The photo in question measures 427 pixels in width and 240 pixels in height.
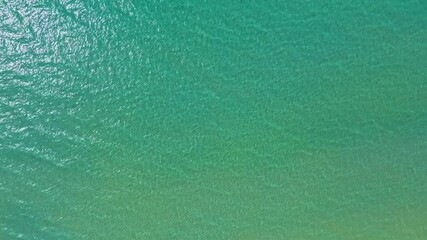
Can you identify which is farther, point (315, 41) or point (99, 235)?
point (315, 41)

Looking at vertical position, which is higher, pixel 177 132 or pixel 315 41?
pixel 315 41

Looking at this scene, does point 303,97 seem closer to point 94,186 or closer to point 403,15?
point 403,15

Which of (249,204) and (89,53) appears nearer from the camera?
(249,204)

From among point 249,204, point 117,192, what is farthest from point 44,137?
point 249,204

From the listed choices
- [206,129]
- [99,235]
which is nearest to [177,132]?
[206,129]

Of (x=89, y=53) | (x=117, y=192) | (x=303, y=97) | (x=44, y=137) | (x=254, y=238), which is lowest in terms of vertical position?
(x=254, y=238)

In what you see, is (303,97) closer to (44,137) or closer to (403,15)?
(403,15)
